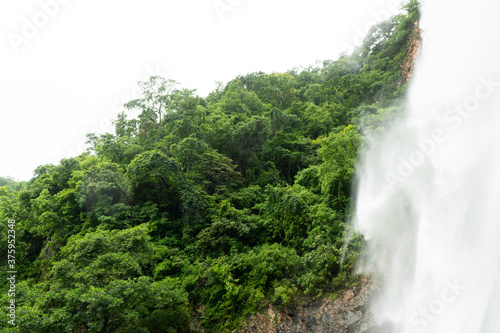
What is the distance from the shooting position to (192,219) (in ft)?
58.6

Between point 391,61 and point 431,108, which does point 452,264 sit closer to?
point 431,108

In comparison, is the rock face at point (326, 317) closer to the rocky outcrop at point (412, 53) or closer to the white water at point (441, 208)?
the white water at point (441, 208)

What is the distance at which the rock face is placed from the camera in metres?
10.8

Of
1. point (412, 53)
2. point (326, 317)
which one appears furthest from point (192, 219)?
point (412, 53)

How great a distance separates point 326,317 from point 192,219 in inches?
379

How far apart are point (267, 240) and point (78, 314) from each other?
9.55 m

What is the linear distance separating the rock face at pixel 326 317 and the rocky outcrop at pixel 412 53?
21.5m

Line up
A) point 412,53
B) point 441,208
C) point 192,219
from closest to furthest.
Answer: point 441,208, point 192,219, point 412,53

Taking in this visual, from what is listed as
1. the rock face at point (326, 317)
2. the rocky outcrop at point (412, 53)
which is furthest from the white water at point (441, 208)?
the rocky outcrop at point (412, 53)

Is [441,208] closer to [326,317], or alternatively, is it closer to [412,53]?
[326,317]

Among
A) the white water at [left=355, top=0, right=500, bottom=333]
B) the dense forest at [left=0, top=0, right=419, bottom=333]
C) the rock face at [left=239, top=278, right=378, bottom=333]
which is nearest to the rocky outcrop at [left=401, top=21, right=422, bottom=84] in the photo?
the dense forest at [left=0, top=0, right=419, bottom=333]

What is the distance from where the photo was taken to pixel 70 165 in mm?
20750

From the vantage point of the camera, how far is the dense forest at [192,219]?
10289mm

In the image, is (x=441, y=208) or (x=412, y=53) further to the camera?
(x=412, y=53)
